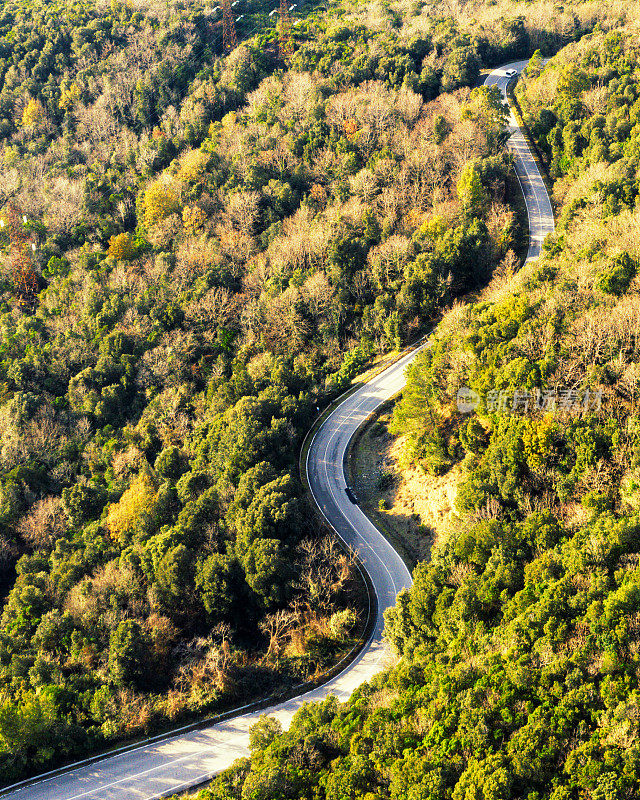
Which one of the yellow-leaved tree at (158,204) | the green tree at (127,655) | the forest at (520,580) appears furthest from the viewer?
the yellow-leaved tree at (158,204)

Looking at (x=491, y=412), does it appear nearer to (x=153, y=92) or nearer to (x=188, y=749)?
(x=188, y=749)

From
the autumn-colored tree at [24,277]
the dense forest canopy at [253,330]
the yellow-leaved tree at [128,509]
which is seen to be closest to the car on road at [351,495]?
the dense forest canopy at [253,330]

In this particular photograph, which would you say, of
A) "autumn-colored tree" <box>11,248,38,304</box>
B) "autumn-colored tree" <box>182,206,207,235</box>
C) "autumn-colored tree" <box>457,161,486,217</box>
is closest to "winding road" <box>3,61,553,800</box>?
"autumn-colored tree" <box>457,161,486,217</box>

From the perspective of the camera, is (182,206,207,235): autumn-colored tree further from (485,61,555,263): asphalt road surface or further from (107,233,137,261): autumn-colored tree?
(485,61,555,263): asphalt road surface

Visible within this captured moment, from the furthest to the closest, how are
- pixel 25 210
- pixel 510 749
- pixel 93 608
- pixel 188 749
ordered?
pixel 25 210, pixel 93 608, pixel 188 749, pixel 510 749

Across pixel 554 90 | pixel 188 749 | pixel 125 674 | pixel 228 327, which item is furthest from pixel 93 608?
pixel 554 90

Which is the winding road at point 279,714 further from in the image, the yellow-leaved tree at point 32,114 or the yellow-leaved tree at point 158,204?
the yellow-leaved tree at point 32,114
